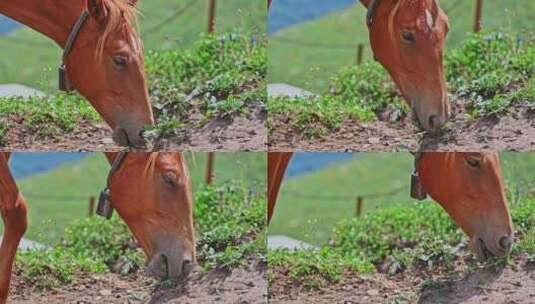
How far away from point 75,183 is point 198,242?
367 millimetres

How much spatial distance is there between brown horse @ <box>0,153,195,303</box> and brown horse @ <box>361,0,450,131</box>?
63 centimetres

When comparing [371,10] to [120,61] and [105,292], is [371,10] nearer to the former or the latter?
[120,61]

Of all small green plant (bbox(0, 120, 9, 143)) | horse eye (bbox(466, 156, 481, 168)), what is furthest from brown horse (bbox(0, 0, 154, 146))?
horse eye (bbox(466, 156, 481, 168))

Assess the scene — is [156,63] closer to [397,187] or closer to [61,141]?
[61,141]

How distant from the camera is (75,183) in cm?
330

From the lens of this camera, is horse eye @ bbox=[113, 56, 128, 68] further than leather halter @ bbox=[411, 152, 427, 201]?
No

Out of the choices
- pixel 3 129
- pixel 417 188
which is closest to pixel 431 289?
pixel 417 188

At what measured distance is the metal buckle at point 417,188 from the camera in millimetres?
3301

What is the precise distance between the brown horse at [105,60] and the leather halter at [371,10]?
1.99ft

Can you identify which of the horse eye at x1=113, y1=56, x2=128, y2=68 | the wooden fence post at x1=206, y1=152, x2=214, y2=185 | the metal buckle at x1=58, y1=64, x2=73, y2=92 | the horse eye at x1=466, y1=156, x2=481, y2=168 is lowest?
the wooden fence post at x1=206, y1=152, x2=214, y2=185

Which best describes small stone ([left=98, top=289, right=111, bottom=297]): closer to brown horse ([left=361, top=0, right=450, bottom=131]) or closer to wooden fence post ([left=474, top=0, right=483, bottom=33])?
brown horse ([left=361, top=0, right=450, bottom=131])

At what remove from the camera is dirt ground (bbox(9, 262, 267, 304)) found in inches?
130

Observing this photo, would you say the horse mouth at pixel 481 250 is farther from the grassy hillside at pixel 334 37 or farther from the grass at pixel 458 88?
the grassy hillside at pixel 334 37

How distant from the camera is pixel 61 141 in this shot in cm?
325
